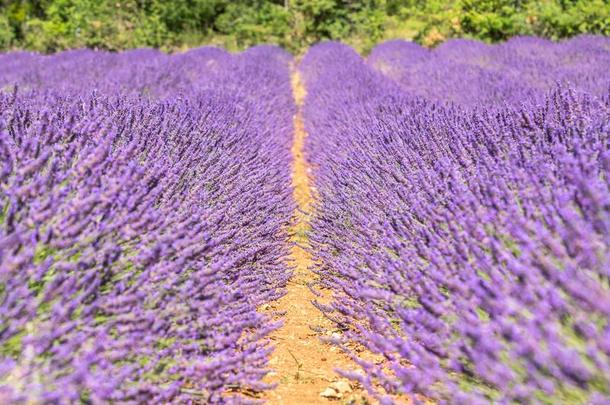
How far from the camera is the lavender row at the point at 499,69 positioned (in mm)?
4883

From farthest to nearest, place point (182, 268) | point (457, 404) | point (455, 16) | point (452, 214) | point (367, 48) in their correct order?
point (367, 48) → point (455, 16) → point (452, 214) → point (182, 268) → point (457, 404)

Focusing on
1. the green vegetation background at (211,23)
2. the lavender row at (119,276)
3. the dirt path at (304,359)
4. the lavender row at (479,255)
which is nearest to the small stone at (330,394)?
the dirt path at (304,359)

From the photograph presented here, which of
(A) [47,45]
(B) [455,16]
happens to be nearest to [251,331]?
(B) [455,16]

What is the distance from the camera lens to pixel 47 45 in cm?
1534

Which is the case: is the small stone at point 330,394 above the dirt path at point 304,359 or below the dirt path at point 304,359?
above

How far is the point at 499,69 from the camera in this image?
7254mm

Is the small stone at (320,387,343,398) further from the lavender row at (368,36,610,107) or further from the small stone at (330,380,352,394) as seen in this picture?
the lavender row at (368,36,610,107)

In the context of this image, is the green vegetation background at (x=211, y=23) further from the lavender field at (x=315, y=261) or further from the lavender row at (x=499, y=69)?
the lavender field at (x=315, y=261)

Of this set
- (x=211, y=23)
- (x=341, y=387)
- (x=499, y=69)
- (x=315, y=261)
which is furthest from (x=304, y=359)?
(x=211, y=23)

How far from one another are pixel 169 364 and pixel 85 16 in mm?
15084

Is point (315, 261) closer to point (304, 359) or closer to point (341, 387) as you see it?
point (304, 359)

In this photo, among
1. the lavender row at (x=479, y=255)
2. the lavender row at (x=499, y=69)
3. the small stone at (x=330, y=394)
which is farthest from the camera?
the lavender row at (x=499, y=69)

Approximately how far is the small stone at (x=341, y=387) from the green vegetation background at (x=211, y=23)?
478 inches

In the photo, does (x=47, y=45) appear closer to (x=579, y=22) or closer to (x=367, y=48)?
(x=367, y=48)
